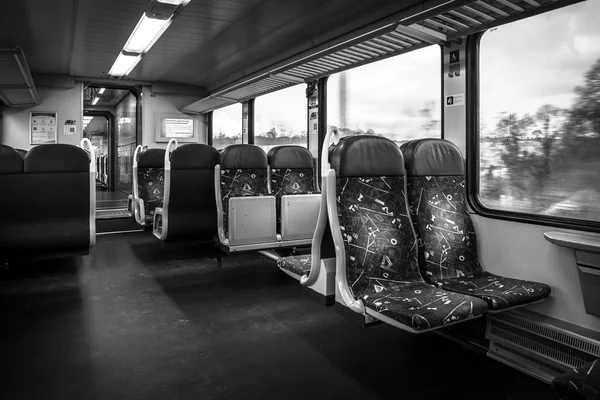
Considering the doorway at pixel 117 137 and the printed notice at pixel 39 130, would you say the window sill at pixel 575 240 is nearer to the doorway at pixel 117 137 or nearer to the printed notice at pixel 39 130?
the doorway at pixel 117 137

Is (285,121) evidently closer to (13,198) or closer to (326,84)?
(326,84)

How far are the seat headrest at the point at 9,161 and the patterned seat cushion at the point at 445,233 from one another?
3.56 meters

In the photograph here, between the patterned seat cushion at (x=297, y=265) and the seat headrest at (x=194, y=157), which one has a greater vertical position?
the seat headrest at (x=194, y=157)

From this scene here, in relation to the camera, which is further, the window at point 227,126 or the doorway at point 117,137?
the doorway at point 117,137

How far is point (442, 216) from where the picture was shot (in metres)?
3.04

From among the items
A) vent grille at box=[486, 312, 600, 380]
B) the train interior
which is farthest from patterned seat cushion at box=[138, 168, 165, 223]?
vent grille at box=[486, 312, 600, 380]

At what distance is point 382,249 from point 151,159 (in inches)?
189

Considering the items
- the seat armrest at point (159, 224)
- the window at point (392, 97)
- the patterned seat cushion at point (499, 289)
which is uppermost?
the window at point (392, 97)

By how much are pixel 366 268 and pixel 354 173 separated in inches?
22.7

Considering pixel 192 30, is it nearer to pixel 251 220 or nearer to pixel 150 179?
pixel 150 179

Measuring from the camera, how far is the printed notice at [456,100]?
136 inches

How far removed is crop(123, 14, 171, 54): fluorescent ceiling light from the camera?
205 inches

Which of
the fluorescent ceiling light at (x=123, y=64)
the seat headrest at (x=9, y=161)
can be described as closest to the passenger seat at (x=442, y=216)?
the seat headrest at (x=9, y=161)

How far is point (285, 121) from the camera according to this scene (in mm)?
6867
